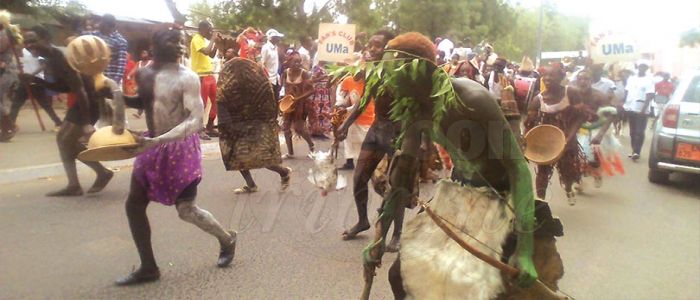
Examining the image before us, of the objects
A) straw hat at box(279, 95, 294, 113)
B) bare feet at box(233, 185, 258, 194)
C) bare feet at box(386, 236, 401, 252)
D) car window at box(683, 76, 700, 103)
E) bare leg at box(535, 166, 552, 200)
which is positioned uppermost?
car window at box(683, 76, 700, 103)

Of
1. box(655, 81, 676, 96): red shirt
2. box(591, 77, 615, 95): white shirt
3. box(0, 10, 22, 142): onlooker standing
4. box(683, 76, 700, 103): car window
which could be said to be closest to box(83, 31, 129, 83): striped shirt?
A: box(0, 10, 22, 142): onlooker standing

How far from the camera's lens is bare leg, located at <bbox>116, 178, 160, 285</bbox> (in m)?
3.86

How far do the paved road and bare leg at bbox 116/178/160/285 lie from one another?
0.37 feet

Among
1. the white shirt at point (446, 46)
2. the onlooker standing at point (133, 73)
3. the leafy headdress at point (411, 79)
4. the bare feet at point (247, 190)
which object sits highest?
the leafy headdress at point (411, 79)

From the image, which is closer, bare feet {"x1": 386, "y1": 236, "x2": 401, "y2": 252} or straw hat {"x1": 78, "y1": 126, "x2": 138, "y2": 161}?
straw hat {"x1": 78, "y1": 126, "x2": 138, "y2": 161}

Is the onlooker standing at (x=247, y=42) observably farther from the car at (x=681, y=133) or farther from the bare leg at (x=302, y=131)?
the car at (x=681, y=133)

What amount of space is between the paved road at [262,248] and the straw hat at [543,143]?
90 cm

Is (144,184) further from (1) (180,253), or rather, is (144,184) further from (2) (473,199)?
(2) (473,199)

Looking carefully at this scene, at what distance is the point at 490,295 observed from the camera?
91.5 inches

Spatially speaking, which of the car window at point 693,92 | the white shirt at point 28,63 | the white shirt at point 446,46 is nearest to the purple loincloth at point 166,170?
the white shirt at point 28,63

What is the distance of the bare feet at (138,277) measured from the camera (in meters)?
3.96

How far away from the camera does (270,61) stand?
1072 centimetres

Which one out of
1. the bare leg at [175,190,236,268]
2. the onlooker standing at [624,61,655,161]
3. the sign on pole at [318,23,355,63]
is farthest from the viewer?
the onlooker standing at [624,61,655,161]

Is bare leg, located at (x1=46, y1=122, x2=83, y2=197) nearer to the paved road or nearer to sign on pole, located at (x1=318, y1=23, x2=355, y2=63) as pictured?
the paved road
